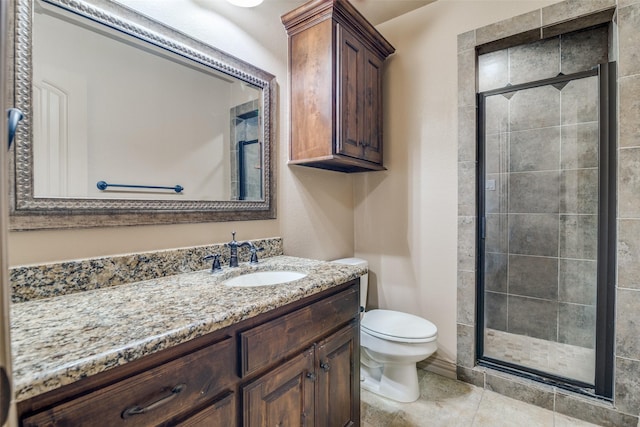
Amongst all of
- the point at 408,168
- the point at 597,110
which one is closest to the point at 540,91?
the point at 597,110

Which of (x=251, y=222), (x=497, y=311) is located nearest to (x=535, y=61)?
(x=497, y=311)

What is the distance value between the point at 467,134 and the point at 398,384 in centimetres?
164

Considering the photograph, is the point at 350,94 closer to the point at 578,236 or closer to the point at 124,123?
the point at 124,123

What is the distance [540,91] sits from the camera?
210 centimetres

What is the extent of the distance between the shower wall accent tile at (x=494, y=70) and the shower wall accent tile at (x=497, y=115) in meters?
0.34

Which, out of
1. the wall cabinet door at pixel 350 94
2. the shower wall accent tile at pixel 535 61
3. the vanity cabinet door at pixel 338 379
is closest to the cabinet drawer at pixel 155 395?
the vanity cabinet door at pixel 338 379

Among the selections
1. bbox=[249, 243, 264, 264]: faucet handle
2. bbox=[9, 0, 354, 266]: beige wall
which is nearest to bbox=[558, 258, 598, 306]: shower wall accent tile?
bbox=[9, 0, 354, 266]: beige wall

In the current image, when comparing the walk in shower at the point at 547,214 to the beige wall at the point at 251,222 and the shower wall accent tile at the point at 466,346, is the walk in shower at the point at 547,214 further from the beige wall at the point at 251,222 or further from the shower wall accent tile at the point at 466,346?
the beige wall at the point at 251,222

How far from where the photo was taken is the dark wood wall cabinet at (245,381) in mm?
602

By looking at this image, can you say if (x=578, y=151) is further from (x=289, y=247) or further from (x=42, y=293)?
(x=42, y=293)

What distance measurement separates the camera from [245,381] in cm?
89

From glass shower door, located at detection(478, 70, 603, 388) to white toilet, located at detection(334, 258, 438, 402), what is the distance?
564 mm

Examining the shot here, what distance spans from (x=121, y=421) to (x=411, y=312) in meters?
1.96

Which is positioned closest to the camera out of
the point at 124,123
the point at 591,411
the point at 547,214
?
the point at 124,123
